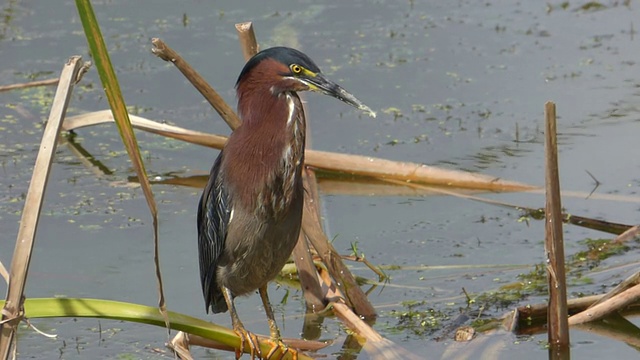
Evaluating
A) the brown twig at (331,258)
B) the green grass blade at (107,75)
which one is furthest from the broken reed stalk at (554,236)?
the green grass blade at (107,75)

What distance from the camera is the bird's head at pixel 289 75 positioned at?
13.4 feet

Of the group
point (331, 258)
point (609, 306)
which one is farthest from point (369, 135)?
point (609, 306)

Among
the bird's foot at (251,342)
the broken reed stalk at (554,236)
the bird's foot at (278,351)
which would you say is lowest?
the bird's foot at (278,351)

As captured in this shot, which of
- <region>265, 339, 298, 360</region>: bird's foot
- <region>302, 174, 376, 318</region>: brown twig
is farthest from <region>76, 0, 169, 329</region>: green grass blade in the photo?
<region>302, 174, 376, 318</region>: brown twig

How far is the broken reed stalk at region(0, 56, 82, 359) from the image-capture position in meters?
3.09

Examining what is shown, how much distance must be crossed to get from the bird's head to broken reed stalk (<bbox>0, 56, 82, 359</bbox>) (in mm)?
1113

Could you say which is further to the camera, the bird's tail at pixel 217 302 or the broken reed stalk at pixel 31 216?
the bird's tail at pixel 217 302

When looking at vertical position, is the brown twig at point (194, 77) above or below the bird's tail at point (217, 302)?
above

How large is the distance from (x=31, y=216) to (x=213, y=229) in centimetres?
154

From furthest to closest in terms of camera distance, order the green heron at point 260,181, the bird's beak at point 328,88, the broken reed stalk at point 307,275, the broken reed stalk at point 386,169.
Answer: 1. the broken reed stalk at point 386,169
2. the broken reed stalk at point 307,275
3. the green heron at point 260,181
4. the bird's beak at point 328,88

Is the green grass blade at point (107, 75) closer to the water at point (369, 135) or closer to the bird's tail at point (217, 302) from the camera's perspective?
the water at point (369, 135)

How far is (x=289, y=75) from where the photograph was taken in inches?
164

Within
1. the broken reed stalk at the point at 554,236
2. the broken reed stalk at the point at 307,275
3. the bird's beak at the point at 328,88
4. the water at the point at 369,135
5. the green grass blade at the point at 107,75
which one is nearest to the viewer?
the green grass blade at the point at 107,75

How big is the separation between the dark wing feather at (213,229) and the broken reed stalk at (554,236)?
49.2 inches
